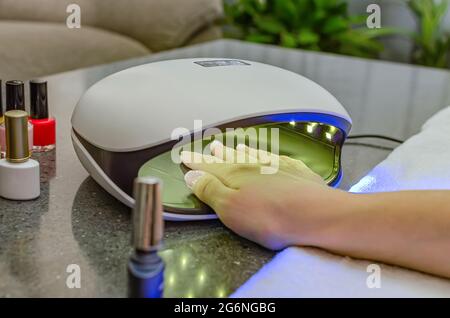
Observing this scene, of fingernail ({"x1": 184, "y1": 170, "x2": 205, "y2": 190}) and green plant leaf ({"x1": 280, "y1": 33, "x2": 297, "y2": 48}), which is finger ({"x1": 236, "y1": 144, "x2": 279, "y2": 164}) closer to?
fingernail ({"x1": 184, "y1": 170, "x2": 205, "y2": 190})

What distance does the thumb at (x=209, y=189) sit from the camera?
52cm

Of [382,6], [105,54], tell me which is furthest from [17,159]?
[382,6]

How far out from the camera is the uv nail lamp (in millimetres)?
521

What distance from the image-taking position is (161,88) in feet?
1.81

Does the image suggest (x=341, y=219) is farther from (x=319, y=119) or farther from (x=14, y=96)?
(x=14, y=96)

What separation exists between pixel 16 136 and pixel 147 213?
23 centimetres

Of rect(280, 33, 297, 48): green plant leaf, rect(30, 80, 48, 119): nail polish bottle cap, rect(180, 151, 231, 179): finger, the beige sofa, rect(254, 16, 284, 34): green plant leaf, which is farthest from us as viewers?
rect(254, 16, 284, 34): green plant leaf

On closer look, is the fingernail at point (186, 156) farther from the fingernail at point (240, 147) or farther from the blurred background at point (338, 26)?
the blurred background at point (338, 26)

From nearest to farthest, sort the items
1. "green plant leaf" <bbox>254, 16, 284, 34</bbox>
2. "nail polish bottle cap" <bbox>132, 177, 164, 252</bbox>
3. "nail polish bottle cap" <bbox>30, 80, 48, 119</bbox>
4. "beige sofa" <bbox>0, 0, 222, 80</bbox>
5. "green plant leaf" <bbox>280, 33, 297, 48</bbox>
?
"nail polish bottle cap" <bbox>132, 177, 164, 252</bbox> → "nail polish bottle cap" <bbox>30, 80, 48, 119</bbox> → "beige sofa" <bbox>0, 0, 222, 80</bbox> → "green plant leaf" <bbox>280, 33, 297, 48</bbox> → "green plant leaf" <bbox>254, 16, 284, 34</bbox>

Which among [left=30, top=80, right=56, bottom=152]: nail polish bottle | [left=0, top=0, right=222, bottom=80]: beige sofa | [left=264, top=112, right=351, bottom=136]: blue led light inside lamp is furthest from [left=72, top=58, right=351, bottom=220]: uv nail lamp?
[left=0, top=0, right=222, bottom=80]: beige sofa

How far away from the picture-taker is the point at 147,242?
366mm

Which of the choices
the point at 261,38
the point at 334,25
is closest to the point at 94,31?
the point at 261,38

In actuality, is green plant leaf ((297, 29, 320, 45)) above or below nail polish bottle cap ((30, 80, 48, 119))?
below
